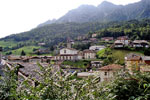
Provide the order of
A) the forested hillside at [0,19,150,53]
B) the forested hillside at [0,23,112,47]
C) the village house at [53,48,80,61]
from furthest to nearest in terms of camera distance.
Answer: the forested hillside at [0,23,112,47], the forested hillside at [0,19,150,53], the village house at [53,48,80,61]

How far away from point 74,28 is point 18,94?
619 feet

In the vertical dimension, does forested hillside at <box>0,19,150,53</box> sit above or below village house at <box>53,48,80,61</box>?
above

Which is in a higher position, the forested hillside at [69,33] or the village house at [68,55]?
the forested hillside at [69,33]

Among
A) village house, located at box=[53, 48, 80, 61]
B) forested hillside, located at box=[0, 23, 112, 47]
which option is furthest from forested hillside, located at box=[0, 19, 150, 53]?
village house, located at box=[53, 48, 80, 61]

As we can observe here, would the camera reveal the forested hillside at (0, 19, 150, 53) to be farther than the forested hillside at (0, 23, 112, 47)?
No

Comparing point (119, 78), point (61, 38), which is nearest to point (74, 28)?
point (61, 38)

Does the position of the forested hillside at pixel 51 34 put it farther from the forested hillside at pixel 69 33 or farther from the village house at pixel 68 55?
the village house at pixel 68 55

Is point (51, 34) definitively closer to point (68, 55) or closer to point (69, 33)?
point (69, 33)

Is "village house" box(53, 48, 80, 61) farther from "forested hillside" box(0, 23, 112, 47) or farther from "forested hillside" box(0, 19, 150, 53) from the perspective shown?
"forested hillside" box(0, 23, 112, 47)

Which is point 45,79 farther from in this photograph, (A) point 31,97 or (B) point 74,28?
(B) point 74,28

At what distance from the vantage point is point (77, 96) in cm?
309

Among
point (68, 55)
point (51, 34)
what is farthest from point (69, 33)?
point (68, 55)

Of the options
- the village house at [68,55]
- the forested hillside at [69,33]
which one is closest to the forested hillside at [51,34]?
the forested hillside at [69,33]

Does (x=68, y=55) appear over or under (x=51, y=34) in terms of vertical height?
under
